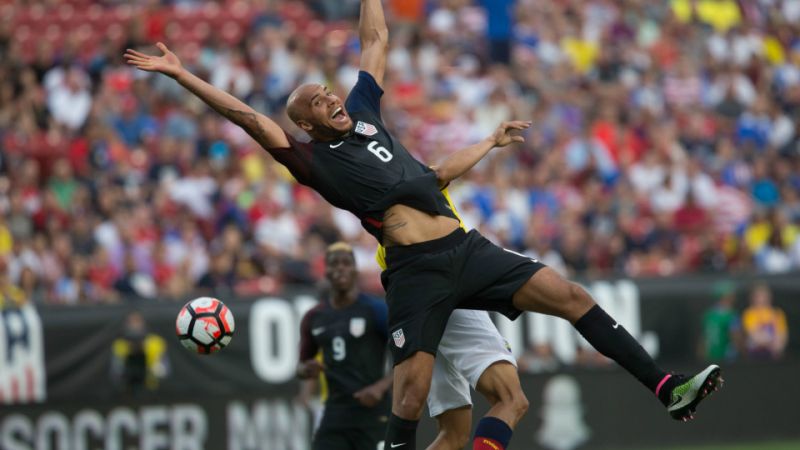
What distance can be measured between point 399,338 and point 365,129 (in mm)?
1317

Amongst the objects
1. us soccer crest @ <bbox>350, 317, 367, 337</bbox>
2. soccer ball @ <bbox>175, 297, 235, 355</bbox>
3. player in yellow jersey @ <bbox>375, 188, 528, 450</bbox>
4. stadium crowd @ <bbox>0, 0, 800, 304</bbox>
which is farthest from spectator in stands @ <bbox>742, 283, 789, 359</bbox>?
soccer ball @ <bbox>175, 297, 235, 355</bbox>

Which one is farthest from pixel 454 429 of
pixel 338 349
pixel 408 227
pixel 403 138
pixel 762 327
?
pixel 403 138

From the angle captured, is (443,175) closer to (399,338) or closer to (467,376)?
(399,338)

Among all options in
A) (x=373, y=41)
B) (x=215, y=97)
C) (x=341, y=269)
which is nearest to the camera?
(x=215, y=97)

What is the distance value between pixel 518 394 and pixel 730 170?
13.5 m

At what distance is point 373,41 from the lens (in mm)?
9133

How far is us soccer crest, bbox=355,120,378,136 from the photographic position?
8625 millimetres

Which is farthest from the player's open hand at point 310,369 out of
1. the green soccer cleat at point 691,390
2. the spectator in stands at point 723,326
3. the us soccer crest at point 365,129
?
the spectator in stands at point 723,326

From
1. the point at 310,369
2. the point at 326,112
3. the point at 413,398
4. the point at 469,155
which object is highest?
the point at 326,112

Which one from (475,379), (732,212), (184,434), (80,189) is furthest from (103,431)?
(732,212)

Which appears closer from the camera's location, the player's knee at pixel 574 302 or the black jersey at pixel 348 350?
the player's knee at pixel 574 302

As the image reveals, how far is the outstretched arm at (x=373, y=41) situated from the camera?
9.04 m

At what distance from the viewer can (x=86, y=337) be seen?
1520 cm

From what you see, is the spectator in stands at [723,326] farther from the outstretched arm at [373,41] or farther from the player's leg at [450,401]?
the outstretched arm at [373,41]
